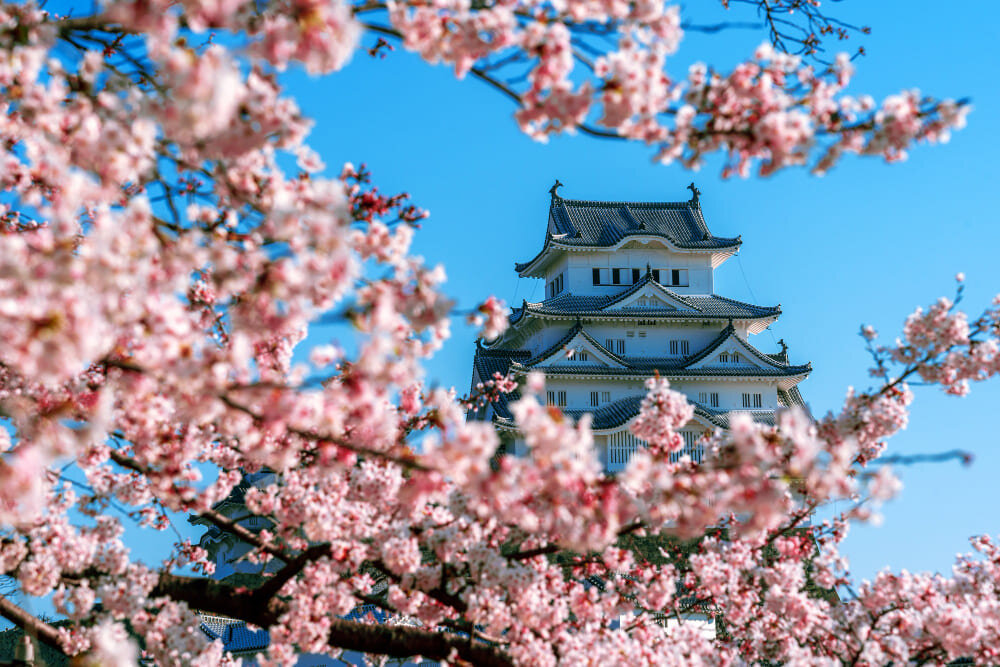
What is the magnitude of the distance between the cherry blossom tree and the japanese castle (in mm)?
20494

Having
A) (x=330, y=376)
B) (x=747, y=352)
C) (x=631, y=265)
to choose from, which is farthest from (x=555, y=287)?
(x=330, y=376)

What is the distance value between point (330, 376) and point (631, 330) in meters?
28.0

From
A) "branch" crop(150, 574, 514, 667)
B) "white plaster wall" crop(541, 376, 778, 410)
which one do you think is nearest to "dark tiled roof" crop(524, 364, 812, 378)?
"white plaster wall" crop(541, 376, 778, 410)

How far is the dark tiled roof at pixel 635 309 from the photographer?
30.0 m

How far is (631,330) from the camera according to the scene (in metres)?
31.2

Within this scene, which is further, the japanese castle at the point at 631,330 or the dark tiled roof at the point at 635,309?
the dark tiled roof at the point at 635,309

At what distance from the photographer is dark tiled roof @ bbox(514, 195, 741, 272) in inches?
1276

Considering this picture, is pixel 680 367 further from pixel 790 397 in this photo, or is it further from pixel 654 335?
pixel 790 397

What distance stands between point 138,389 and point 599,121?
84.5 inches

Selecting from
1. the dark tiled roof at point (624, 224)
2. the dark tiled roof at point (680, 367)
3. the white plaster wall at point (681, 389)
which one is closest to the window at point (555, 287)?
the dark tiled roof at point (624, 224)

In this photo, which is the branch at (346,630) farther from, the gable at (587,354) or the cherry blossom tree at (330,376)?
the gable at (587,354)

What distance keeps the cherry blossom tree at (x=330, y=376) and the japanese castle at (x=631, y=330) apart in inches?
807

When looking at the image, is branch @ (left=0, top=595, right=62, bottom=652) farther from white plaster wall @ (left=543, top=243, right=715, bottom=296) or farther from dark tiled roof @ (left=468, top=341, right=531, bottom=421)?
white plaster wall @ (left=543, top=243, right=715, bottom=296)

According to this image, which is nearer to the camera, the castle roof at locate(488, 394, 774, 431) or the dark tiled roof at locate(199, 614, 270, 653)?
the dark tiled roof at locate(199, 614, 270, 653)
